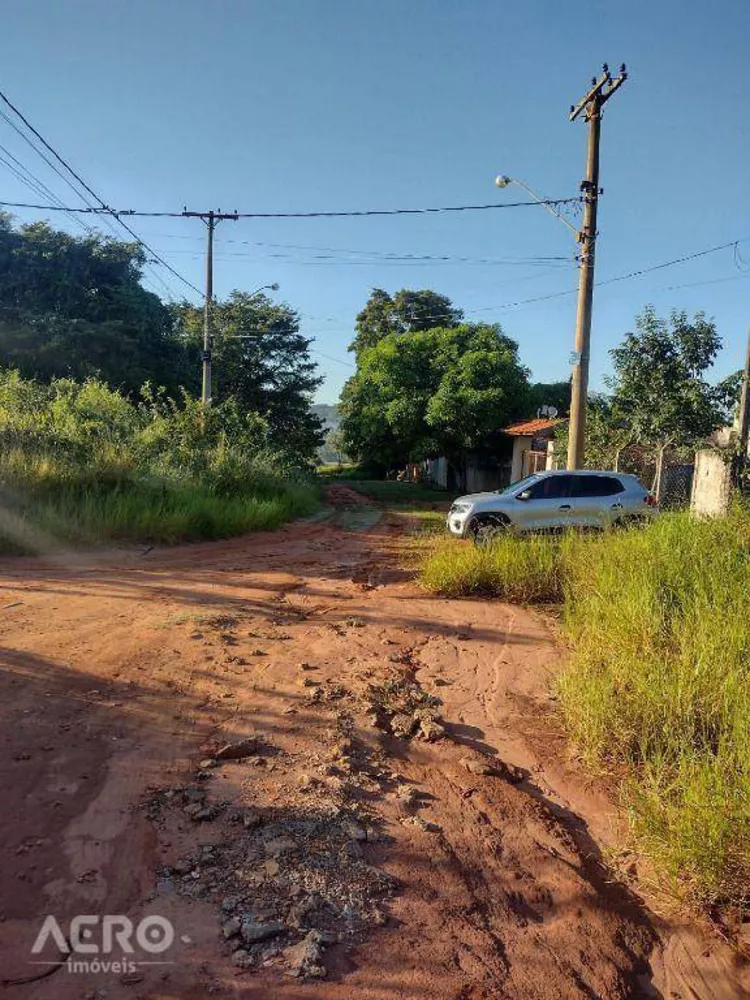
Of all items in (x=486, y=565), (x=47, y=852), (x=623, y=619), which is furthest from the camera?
(x=486, y=565)

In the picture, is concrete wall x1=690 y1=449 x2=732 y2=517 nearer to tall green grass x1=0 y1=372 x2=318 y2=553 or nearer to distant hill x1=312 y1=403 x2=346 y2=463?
tall green grass x1=0 y1=372 x2=318 y2=553

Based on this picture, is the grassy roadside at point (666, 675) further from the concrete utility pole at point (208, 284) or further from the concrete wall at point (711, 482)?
the concrete utility pole at point (208, 284)

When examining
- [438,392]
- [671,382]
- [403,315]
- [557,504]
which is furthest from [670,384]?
[403,315]

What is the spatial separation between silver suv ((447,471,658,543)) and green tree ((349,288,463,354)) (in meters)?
30.7

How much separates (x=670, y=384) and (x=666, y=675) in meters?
13.0

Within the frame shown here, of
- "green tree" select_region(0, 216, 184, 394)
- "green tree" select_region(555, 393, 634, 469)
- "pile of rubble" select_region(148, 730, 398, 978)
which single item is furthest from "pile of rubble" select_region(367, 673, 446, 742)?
"green tree" select_region(0, 216, 184, 394)

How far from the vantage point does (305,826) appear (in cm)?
333

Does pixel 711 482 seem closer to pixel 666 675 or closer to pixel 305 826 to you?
pixel 666 675

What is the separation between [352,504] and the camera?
23281 millimetres

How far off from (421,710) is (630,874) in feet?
6.08

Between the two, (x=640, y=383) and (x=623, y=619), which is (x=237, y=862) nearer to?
(x=623, y=619)

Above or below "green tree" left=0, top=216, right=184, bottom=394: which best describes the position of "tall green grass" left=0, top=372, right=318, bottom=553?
below

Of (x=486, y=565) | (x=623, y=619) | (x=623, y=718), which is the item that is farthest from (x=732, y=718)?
(x=486, y=565)

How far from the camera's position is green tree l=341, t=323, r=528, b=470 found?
85.8 feet
